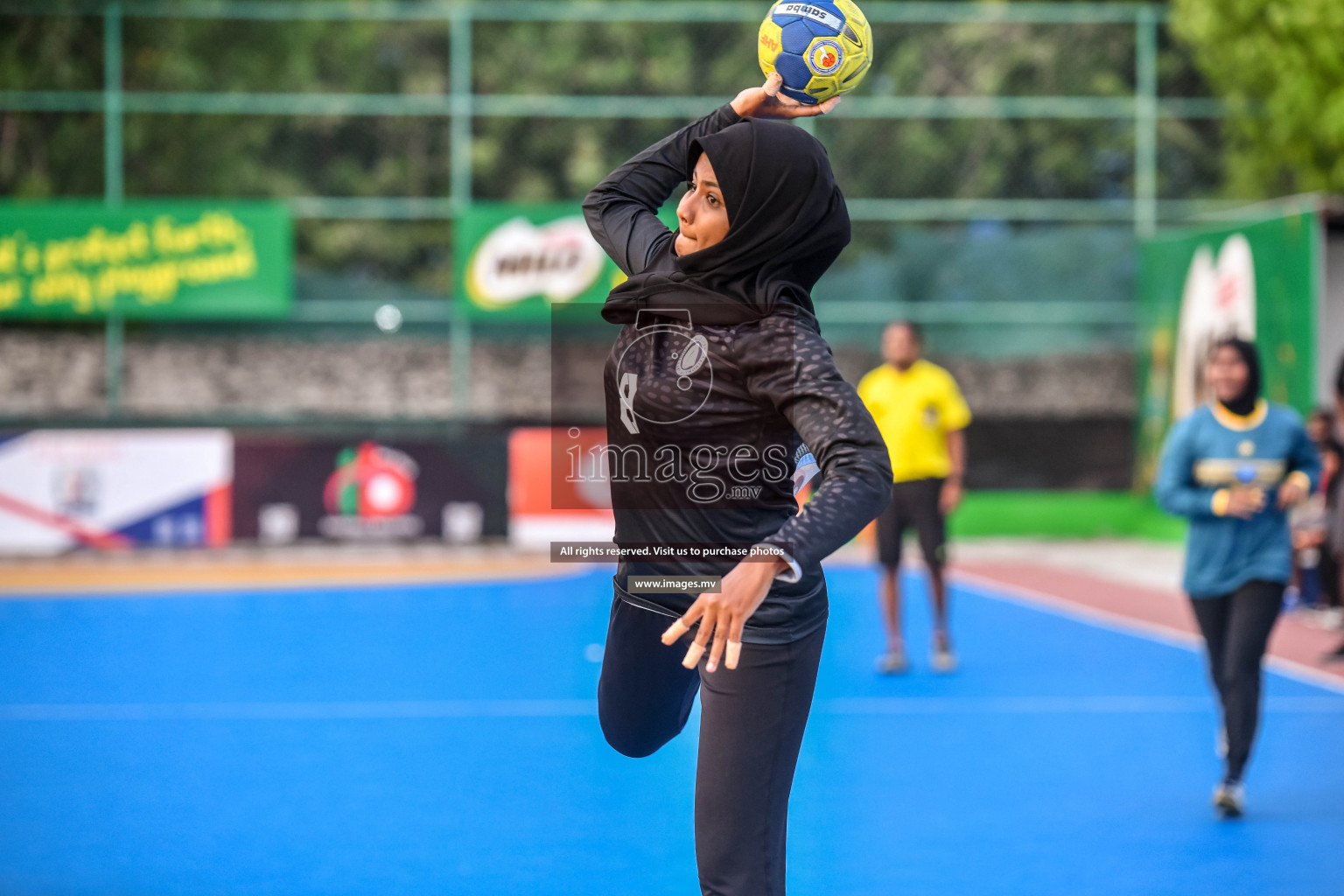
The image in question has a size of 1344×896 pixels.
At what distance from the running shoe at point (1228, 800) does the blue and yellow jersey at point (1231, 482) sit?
809mm

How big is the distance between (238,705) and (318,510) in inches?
326

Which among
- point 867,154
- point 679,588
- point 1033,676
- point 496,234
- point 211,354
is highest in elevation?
point 867,154

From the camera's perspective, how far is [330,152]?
20250 millimetres

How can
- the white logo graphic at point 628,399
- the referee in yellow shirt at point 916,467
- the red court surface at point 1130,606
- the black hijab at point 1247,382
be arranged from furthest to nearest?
the red court surface at point 1130,606
the referee in yellow shirt at point 916,467
the black hijab at point 1247,382
the white logo graphic at point 628,399

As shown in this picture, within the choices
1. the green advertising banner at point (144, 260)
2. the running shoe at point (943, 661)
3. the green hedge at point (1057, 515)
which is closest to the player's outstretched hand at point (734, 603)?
the running shoe at point (943, 661)

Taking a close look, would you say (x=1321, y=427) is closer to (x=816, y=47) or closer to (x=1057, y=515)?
(x=1057, y=515)

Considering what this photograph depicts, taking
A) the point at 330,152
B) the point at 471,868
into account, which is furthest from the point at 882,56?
the point at 471,868

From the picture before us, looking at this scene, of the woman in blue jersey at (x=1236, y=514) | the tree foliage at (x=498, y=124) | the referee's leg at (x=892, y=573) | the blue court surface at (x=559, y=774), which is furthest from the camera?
the tree foliage at (x=498, y=124)

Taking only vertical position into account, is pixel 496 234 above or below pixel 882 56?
below

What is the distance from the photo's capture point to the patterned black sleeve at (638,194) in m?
3.55

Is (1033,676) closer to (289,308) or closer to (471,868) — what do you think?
(471,868)

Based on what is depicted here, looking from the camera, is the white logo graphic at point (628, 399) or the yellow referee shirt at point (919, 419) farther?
the yellow referee shirt at point (919, 419)

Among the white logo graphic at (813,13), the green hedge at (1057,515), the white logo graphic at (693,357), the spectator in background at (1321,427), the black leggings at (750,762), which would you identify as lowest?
the green hedge at (1057,515)

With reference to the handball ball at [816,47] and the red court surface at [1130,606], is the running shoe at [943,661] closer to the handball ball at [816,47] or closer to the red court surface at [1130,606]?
the red court surface at [1130,606]
